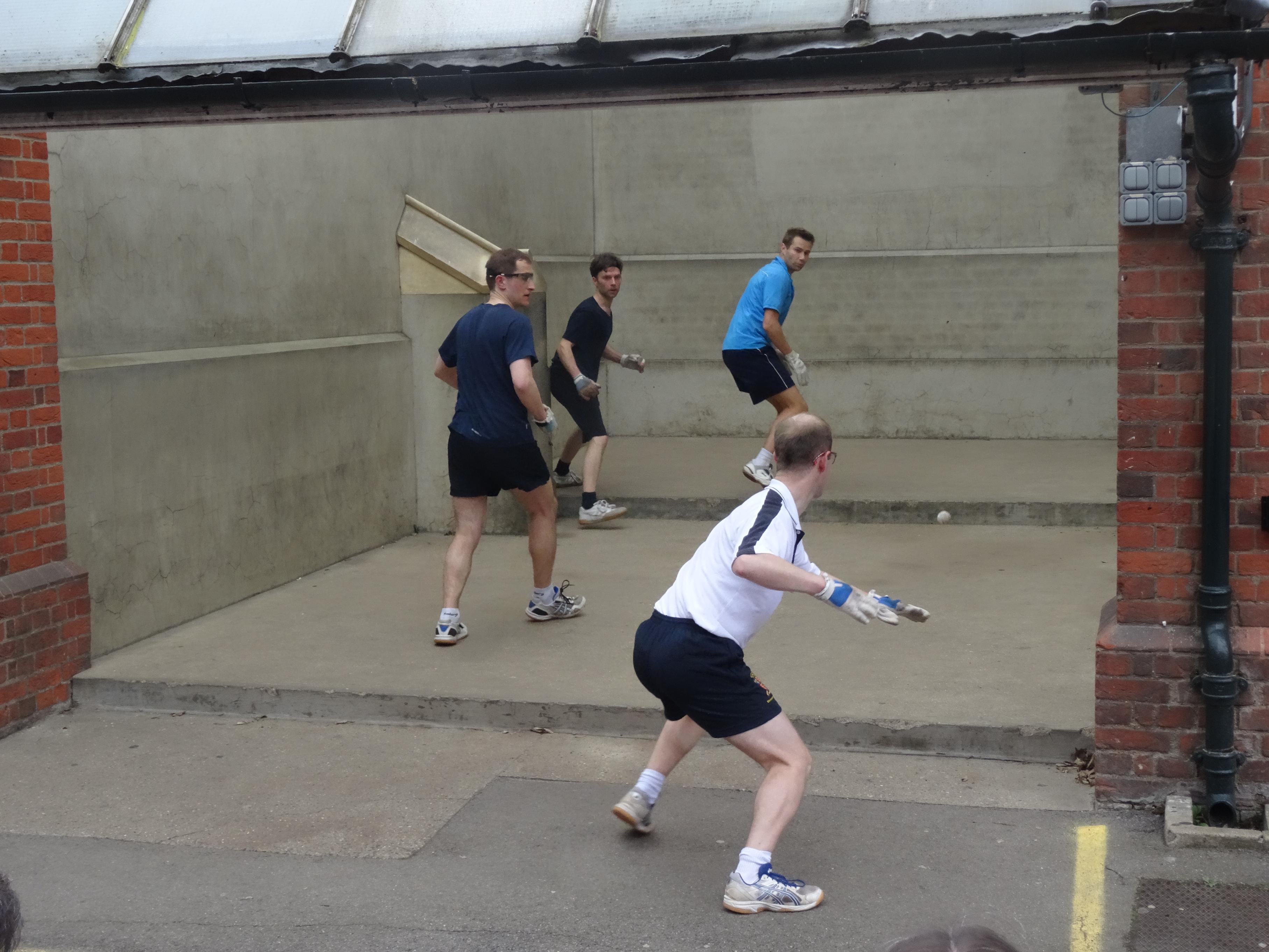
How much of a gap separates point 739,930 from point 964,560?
16.3ft

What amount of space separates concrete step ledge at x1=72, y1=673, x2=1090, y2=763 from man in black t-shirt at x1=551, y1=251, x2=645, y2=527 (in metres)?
3.90

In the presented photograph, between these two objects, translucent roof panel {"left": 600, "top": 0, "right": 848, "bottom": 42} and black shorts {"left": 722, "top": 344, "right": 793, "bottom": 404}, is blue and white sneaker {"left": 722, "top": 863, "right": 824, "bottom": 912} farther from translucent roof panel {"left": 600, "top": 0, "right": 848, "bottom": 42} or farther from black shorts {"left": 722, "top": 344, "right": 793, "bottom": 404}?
black shorts {"left": 722, "top": 344, "right": 793, "bottom": 404}

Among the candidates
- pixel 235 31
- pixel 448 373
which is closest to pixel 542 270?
pixel 448 373

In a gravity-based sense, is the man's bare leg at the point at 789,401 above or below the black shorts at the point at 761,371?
below

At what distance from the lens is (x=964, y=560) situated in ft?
29.1

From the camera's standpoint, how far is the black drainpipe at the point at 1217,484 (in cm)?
476

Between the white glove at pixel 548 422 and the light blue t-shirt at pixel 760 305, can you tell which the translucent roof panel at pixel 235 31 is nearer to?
the white glove at pixel 548 422

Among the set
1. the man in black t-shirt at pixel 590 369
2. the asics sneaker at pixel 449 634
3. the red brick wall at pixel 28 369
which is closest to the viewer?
the red brick wall at pixel 28 369

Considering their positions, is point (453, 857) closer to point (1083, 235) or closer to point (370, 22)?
point (370, 22)

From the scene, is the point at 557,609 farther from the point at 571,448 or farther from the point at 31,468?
the point at 571,448

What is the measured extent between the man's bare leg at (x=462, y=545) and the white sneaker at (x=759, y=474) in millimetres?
3351

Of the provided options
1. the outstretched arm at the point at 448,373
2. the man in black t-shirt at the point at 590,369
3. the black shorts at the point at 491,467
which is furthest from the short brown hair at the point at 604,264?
the black shorts at the point at 491,467

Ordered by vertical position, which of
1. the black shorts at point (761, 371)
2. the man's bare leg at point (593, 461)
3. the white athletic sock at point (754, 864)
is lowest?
the white athletic sock at point (754, 864)

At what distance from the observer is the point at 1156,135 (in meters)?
4.91
